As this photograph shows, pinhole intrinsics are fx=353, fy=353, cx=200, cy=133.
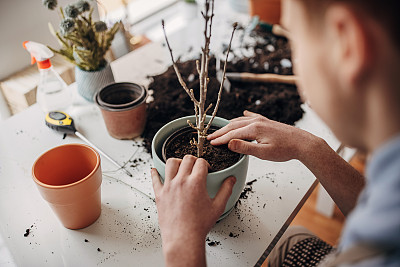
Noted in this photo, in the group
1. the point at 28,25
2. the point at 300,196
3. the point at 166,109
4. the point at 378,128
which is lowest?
the point at 300,196

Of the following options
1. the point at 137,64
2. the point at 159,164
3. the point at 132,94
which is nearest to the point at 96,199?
the point at 159,164

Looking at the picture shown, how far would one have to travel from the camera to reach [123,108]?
0.95 m

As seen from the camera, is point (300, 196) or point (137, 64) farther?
point (137, 64)

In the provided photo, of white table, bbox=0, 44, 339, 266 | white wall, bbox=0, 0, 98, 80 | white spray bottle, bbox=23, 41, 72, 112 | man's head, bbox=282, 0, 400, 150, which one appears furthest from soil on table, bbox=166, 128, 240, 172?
white wall, bbox=0, 0, 98, 80

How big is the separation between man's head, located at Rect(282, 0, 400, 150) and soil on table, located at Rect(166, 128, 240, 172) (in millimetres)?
284

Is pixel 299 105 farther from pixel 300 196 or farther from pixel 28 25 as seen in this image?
pixel 28 25

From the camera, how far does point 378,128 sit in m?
0.46

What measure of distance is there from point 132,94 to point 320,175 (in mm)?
561

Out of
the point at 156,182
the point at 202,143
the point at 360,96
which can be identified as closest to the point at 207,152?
the point at 202,143

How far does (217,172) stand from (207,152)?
105 mm

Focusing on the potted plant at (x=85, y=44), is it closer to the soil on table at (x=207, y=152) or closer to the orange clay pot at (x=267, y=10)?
the soil on table at (x=207, y=152)

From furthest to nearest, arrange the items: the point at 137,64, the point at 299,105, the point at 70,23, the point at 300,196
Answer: the point at 137,64
the point at 299,105
the point at 70,23
the point at 300,196

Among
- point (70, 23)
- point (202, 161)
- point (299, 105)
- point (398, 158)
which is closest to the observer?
point (398, 158)

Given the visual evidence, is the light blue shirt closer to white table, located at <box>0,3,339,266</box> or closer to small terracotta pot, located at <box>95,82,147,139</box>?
white table, located at <box>0,3,339,266</box>
